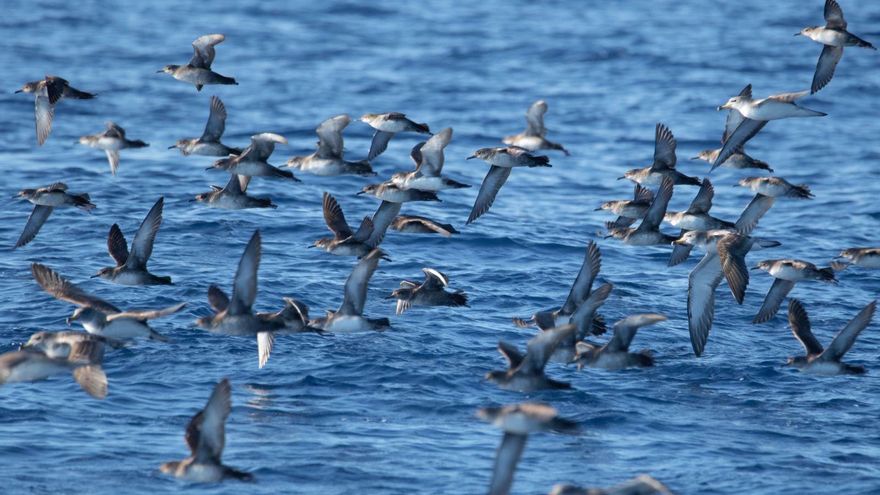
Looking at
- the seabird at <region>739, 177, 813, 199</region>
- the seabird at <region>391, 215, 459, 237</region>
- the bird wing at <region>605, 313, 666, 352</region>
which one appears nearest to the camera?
the bird wing at <region>605, 313, 666, 352</region>

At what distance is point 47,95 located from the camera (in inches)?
789

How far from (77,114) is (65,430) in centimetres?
2027

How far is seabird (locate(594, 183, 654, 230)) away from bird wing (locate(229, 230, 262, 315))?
679 centimetres

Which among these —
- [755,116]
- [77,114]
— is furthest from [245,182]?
[77,114]

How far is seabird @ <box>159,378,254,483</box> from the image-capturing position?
12.6m

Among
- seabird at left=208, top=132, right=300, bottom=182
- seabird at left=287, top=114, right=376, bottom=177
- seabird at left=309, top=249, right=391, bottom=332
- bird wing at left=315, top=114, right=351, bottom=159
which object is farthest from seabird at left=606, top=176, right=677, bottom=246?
seabird at left=208, top=132, right=300, bottom=182

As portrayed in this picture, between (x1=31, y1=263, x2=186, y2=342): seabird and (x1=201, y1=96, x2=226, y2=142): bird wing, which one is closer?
(x1=31, y1=263, x2=186, y2=342): seabird

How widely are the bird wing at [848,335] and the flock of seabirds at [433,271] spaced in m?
0.01

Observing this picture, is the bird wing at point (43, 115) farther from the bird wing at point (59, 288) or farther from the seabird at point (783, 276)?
the seabird at point (783, 276)

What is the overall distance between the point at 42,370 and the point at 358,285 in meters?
4.12

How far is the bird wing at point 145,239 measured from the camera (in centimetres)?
1702

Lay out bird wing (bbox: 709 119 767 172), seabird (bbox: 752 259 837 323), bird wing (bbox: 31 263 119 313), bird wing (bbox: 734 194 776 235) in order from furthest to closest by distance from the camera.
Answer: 1. bird wing (bbox: 734 194 776 235)
2. bird wing (bbox: 709 119 767 172)
3. seabird (bbox: 752 259 837 323)
4. bird wing (bbox: 31 263 119 313)

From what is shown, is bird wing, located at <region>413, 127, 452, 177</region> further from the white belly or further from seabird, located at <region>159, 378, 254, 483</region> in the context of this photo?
seabird, located at <region>159, 378, 254, 483</region>

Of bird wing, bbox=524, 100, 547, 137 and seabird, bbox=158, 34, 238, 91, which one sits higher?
seabird, bbox=158, 34, 238, 91
